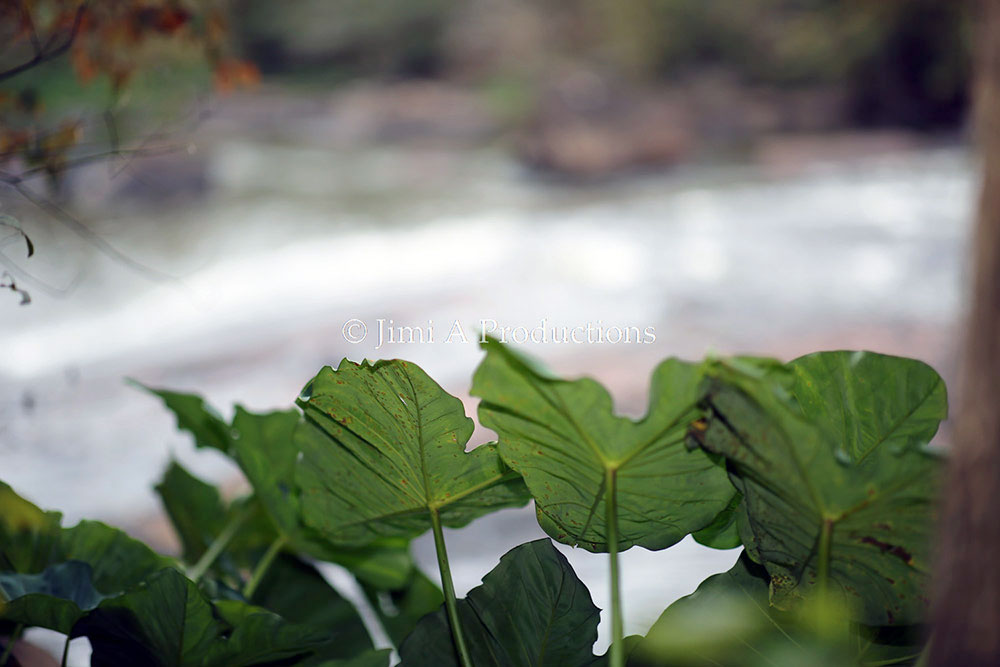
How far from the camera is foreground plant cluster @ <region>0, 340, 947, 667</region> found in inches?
17.1

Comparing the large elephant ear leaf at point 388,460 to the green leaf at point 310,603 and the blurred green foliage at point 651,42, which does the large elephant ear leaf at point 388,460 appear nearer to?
the green leaf at point 310,603


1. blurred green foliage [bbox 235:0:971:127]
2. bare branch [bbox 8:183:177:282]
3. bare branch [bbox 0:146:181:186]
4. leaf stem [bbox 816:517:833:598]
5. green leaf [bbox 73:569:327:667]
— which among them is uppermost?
blurred green foliage [bbox 235:0:971:127]

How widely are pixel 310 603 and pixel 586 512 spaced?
0.32 meters

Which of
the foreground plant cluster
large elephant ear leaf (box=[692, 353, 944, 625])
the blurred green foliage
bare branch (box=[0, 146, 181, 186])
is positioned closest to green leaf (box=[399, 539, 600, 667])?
the foreground plant cluster

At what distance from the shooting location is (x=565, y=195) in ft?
20.7

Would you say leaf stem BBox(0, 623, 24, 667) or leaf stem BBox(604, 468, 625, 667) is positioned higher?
leaf stem BBox(604, 468, 625, 667)

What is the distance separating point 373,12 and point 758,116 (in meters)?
6.03

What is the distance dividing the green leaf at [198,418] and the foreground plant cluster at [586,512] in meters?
0.04

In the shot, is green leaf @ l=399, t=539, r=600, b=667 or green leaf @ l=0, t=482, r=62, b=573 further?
green leaf @ l=0, t=482, r=62, b=573

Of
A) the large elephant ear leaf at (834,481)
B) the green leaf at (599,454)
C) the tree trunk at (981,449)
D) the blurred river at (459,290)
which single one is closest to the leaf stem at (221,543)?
the green leaf at (599,454)

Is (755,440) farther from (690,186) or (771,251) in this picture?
(690,186)

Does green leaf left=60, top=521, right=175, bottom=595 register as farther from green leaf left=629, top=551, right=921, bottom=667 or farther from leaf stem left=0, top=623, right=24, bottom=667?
green leaf left=629, top=551, right=921, bottom=667

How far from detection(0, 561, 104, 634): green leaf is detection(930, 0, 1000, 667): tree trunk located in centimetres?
49

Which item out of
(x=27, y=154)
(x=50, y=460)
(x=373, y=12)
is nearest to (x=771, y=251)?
(x=50, y=460)
